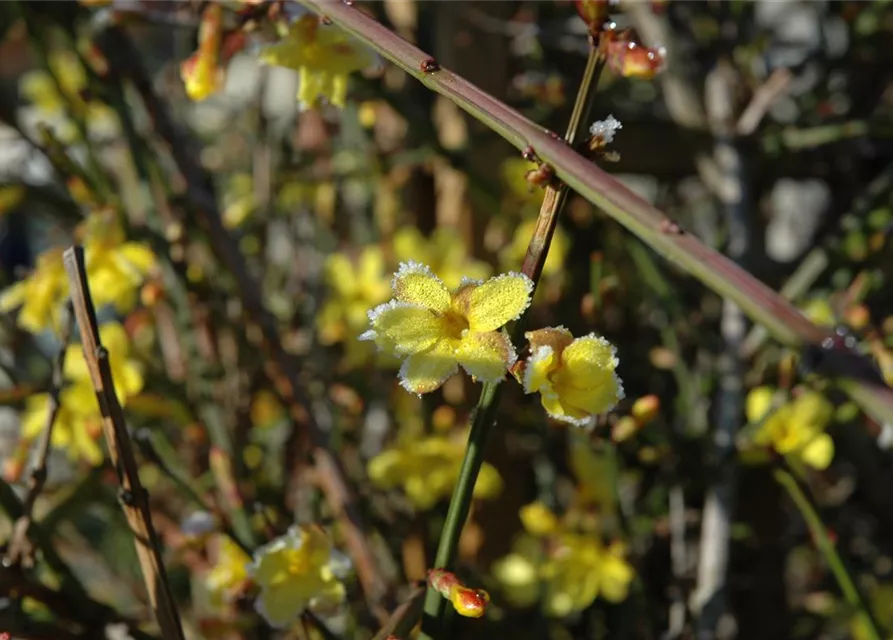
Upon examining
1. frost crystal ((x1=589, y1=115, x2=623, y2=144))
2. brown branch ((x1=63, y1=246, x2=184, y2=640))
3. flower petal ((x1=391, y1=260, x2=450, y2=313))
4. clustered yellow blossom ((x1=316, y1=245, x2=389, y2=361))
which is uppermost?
clustered yellow blossom ((x1=316, y1=245, x2=389, y2=361))

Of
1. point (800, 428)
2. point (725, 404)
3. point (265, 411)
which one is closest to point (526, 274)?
point (800, 428)

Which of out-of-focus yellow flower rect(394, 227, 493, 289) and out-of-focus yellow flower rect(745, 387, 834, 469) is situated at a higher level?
out-of-focus yellow flower rect(394, 227, 493, 289)

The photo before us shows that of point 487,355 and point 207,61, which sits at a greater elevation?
point 207,61

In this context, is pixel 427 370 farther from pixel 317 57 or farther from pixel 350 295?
pixel 350 295

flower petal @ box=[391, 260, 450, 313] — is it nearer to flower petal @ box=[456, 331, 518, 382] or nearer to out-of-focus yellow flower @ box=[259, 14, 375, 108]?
flower petal @ box=[456, 331, 518, 382]

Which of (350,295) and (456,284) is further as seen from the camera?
(350,295)

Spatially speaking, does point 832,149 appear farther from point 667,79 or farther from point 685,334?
point 685,334

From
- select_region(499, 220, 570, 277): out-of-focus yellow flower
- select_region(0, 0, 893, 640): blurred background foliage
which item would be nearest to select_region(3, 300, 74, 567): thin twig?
select_region(0, 0, 893, 640): blurred background foliage

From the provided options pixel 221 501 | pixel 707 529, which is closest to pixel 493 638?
pixel 707 529
